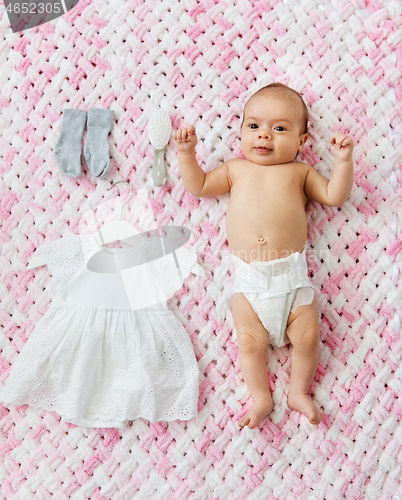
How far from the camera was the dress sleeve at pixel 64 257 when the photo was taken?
123 cm

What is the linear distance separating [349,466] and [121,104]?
4.02ft

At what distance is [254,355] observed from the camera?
1.15m

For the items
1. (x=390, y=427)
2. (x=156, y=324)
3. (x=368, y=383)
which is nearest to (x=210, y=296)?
(x=156, y=324)

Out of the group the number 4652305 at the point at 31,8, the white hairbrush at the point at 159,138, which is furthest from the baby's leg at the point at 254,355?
the number 4652305 at the point at 31,8

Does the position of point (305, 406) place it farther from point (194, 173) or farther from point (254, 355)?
point (194, 173)

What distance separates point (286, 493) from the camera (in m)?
1.17

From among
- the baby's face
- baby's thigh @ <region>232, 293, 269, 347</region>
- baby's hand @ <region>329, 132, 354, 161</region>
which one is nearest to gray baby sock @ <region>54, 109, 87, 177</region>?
the baby's face

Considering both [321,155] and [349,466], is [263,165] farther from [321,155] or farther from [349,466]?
→ [349,466]

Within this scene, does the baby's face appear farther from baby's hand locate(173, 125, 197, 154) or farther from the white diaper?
the white diaper

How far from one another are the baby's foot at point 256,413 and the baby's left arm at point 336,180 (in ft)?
1.88

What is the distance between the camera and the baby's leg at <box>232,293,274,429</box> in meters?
1.15

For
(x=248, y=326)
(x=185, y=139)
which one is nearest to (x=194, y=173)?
(x=185, y=139)

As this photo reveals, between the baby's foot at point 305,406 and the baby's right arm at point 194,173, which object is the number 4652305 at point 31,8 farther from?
the baby's foot at point 305,406

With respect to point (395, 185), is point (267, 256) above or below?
below
